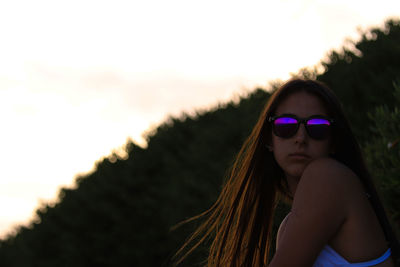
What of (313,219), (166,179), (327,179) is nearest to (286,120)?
(327,179)

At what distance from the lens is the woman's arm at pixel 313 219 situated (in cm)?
275

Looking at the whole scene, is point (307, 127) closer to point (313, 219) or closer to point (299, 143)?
point (299, 143)

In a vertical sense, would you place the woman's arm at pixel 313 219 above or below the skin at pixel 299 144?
below

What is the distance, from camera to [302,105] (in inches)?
129

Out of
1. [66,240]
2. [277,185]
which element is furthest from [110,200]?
[277,185]

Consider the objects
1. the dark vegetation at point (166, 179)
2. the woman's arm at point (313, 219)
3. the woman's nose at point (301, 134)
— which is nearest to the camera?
the woman's arm at point (313, 219)

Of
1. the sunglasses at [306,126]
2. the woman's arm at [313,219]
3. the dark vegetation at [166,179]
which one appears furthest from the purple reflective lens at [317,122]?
the dark vegetation at [166,179]

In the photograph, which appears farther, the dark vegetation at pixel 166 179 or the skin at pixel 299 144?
the dark vegetation at pixel 166 179

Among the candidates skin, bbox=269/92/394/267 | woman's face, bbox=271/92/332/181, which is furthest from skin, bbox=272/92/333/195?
skin, bbox=269/92/394/267

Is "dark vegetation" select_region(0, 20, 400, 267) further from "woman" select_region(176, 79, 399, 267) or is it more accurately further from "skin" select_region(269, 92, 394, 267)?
"skin" select_region(269, 92, 394, 267)

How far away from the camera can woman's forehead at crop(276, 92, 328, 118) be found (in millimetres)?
3260

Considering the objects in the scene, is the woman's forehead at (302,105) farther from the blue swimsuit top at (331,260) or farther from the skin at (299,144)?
the blue swimsuit top at (331,260)

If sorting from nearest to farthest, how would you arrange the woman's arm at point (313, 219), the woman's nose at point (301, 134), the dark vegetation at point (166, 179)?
the woman's arm at point (313, 219) → the woman's nose at point (301, 134) → the dark vegetation at point (166, 179)

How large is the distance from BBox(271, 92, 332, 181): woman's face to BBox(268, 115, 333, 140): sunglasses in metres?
0.02
